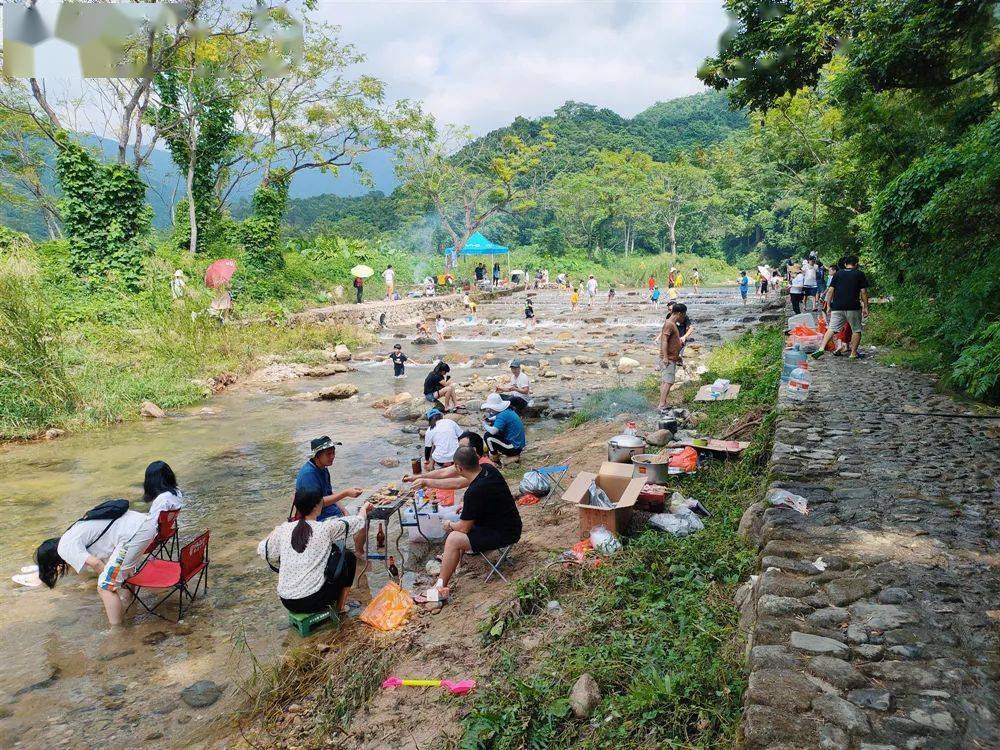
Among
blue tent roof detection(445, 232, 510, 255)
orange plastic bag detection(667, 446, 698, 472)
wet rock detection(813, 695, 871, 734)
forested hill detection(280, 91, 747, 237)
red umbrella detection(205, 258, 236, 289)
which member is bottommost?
orange plastic bag detection(667, 446, 698, 472)

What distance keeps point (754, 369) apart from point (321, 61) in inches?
823

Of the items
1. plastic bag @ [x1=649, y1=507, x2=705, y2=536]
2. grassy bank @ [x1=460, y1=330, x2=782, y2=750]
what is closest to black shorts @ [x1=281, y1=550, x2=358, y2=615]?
grassy bank @ [x1=460, y1=330, x2=782, y2=750]

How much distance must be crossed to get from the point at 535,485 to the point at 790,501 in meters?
2.98

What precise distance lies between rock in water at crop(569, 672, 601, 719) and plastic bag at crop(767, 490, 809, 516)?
2.12 m

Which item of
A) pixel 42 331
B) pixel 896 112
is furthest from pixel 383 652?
pixel 896 112

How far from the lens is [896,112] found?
11500 mm

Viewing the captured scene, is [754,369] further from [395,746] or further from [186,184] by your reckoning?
[186,184]

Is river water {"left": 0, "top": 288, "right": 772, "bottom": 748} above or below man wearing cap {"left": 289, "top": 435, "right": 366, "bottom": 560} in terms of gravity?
below

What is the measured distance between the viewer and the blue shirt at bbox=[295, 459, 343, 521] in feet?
17.9

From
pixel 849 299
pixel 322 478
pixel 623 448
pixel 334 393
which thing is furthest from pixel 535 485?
pixel 334 393

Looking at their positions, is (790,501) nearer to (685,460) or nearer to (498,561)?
(685,460)

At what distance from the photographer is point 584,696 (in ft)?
10.4

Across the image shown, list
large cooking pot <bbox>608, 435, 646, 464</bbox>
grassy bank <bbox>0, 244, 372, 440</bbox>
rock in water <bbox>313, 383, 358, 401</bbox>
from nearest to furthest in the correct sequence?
large cooking pot <bbox>608, 435, 646, 464</bbox>, grassy bank <bbox>0, 244, 372, 440</bbox>, rock in water <bbox>313, 383, 358, 401</bbox>

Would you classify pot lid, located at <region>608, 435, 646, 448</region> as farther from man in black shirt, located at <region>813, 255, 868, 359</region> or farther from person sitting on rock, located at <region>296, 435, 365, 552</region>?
man in black shirt, located at <region>813, 255, 868, 359</region>
